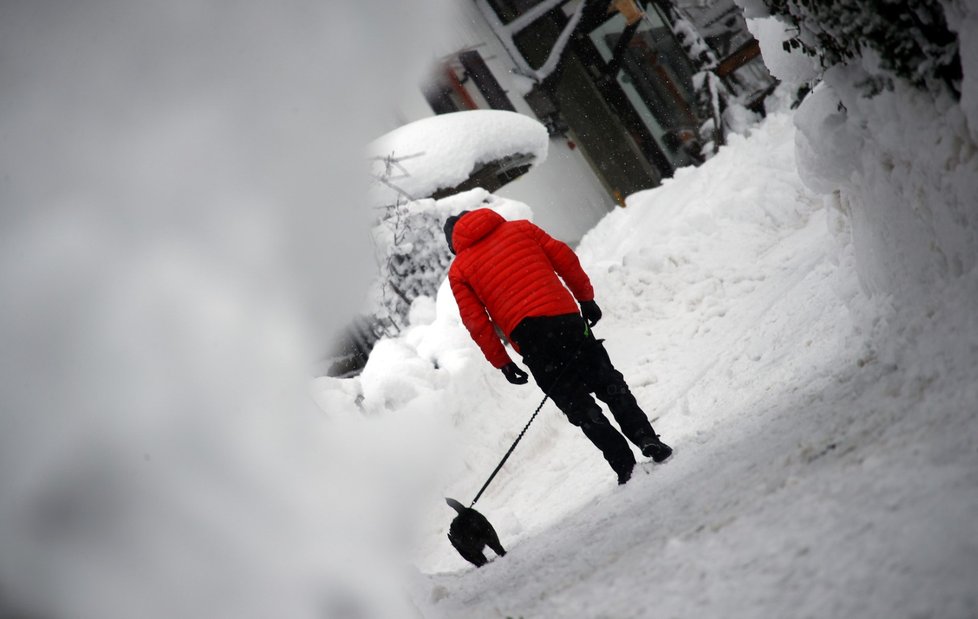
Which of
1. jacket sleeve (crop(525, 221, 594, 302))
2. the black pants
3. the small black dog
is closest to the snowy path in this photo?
the small black dog

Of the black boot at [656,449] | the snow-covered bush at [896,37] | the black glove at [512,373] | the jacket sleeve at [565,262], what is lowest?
the black boot at [656,449]

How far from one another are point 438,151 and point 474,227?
6582 millimetres

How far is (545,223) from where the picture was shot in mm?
16672

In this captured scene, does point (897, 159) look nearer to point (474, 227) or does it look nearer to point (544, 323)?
point (544, 323)

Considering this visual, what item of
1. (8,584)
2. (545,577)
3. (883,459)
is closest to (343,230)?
(8,584)

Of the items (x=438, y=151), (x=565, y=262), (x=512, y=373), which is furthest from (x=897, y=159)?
(x=438, y=151)

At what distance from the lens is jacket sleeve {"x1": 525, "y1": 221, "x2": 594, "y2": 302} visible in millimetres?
3982

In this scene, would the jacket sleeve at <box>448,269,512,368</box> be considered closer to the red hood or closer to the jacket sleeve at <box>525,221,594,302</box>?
the red hood

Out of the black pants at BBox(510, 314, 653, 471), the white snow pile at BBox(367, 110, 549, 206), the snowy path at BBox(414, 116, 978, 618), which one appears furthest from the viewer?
the white snow pile at BBox(367, 110, 549, 206)

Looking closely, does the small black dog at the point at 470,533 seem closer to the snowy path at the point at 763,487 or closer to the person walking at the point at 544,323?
the snowy path at the point at 763,487

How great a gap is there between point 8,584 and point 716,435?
10.8 feet

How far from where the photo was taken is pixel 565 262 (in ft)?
13.1

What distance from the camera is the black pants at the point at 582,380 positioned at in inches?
144

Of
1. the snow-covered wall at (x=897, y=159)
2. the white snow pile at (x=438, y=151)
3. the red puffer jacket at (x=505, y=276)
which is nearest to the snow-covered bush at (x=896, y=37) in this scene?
the snow-covered wall at (x=897, y=159)
